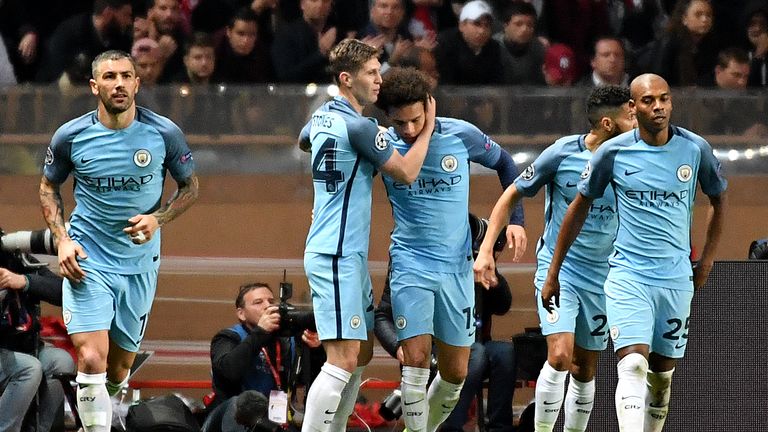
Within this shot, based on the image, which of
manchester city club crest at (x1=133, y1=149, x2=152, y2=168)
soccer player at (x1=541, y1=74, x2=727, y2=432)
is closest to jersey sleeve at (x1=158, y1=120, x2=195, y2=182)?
manchester city club crest at (x1=133, y1=149, x2=152, y2=168)

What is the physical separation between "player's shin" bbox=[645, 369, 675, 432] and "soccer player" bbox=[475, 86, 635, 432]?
1.60 feet

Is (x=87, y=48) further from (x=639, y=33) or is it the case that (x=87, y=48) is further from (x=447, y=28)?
(x=639, y=33)

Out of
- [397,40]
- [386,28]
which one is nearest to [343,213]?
[397,40]

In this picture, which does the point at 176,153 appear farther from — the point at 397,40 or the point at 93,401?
the point at 397,40

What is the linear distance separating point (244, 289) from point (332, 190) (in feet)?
7.03

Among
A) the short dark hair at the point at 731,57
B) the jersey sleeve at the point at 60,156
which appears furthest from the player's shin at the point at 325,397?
the short dark hair at the point at 731,57

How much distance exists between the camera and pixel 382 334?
345 inches

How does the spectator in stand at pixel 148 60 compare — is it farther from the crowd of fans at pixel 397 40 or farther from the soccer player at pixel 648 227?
the soccer player at pixel 648 227

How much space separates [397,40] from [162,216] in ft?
12.8

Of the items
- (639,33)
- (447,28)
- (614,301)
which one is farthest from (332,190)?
(639,33)

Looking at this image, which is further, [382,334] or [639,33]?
[639,33]

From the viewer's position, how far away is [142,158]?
7742mm

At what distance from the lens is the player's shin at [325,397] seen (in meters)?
7.15

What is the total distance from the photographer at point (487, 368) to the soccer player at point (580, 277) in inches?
31.5
